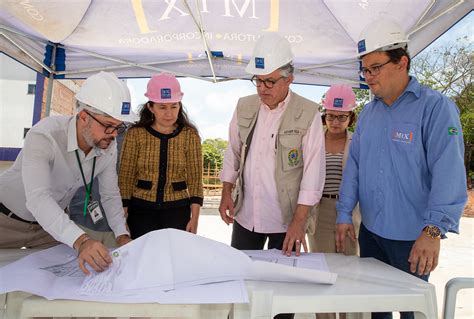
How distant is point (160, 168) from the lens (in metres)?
2.23

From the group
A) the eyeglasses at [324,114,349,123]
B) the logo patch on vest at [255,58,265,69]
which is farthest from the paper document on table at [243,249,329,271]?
the eyeglasses at [324,114,349,123]

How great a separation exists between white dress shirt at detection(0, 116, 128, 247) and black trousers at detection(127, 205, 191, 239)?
0.58m

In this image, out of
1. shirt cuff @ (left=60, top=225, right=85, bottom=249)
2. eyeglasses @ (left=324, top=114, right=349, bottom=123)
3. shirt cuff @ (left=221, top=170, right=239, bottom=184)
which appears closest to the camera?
shirt cuff @ (left=60, top=225, right=85, bottom=249)

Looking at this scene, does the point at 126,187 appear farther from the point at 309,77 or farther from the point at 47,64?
the point at 309,77

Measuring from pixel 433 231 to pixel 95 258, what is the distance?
3.46 feet

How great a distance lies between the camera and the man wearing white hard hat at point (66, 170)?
1.30 metres

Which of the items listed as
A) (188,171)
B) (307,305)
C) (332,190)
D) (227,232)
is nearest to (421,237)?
(307,305)

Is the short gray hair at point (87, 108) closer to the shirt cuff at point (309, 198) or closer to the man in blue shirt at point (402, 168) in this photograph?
the shirt cuff at point (309, 198)

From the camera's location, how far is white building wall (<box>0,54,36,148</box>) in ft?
18.8

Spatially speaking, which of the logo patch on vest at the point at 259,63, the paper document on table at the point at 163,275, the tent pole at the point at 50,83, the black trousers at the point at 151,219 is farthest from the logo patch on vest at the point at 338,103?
the tent pole at the point at 50,83

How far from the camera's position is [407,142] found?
1.48 m

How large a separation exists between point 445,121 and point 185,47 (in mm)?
2669

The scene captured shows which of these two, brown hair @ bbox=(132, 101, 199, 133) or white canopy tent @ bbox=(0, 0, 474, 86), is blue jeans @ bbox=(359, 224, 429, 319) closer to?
brown hair @ bbox=(132, 101, 199, 133)

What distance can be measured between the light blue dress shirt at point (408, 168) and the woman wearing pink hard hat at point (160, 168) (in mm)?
976
